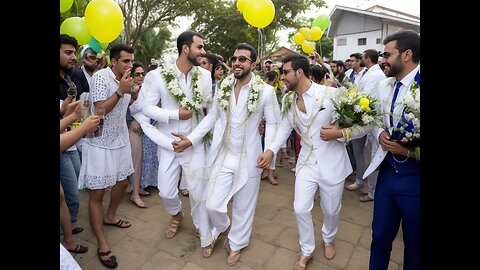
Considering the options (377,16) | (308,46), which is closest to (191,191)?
(308,46)

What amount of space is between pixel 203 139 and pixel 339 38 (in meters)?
23.1

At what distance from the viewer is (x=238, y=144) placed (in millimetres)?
3463

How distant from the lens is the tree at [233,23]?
23011 mm

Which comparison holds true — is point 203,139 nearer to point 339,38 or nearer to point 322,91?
point 322,91

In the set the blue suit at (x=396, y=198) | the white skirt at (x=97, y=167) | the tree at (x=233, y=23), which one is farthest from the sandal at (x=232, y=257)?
the tree at (x=233, y=23)

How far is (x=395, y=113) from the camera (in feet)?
8.66

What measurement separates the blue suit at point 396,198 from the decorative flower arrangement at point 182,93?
6.34ft

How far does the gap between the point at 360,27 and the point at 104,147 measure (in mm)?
22450

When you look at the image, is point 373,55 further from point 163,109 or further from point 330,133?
point 163,109

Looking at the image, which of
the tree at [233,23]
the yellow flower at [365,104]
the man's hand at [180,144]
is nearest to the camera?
the yellow flower at [365,104]

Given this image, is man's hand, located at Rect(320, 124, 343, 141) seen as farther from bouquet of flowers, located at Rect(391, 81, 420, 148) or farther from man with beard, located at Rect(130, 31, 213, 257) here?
man with beard, located at Rect(130, 31, 213, 257)

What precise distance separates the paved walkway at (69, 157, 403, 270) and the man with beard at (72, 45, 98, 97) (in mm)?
1790

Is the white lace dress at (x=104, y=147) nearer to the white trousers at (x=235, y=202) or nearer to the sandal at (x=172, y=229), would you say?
the sandal at (x=172, y=229)
